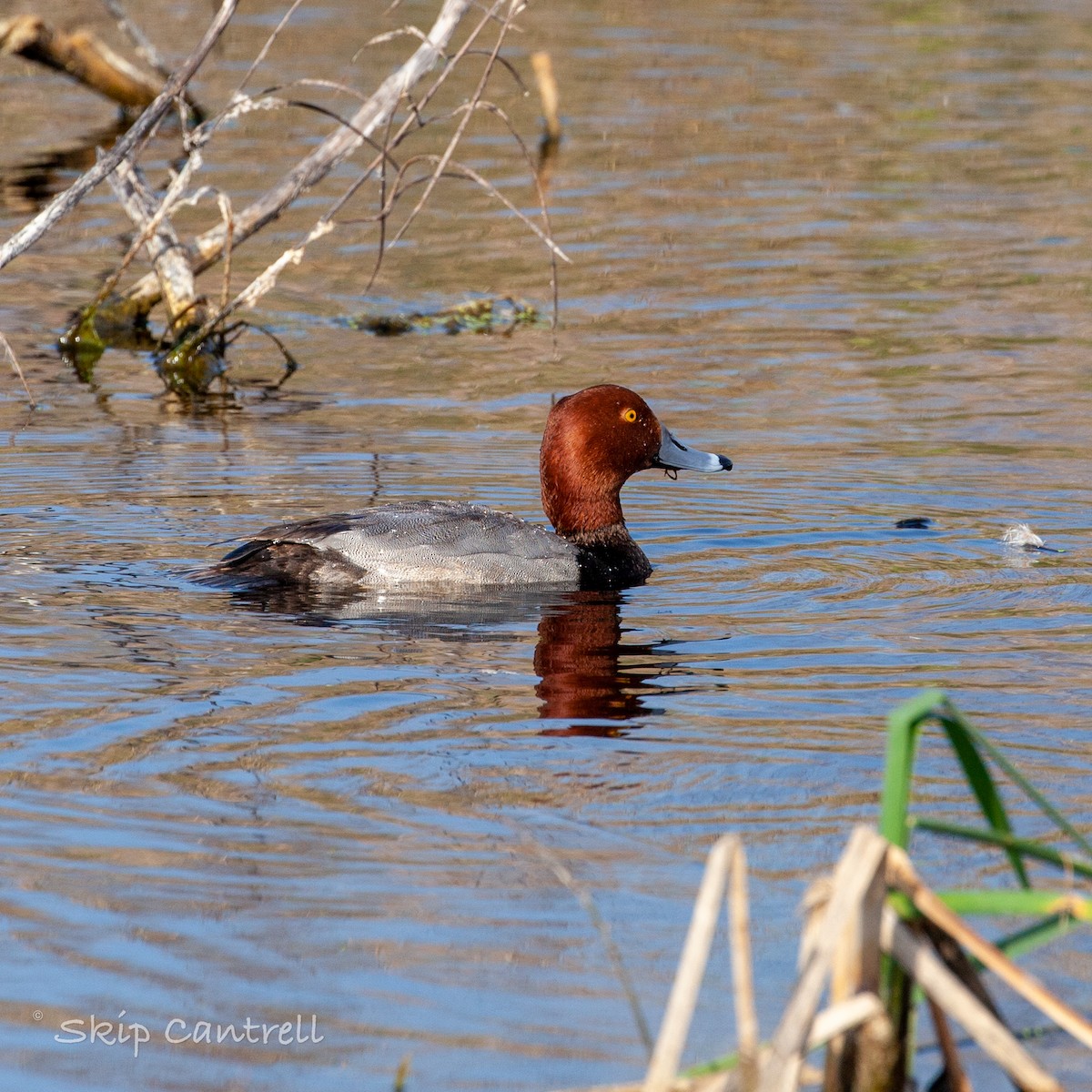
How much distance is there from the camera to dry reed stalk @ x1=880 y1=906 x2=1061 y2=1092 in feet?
9.77

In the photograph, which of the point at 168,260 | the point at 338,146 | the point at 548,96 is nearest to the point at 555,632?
the point at 338,146

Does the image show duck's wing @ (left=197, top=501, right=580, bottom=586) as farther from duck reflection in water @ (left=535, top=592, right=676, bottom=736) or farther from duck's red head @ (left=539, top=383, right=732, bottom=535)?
duck's red head @ (left=539, top=383, right=732, bottom=535)

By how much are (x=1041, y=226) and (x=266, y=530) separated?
10174 mm

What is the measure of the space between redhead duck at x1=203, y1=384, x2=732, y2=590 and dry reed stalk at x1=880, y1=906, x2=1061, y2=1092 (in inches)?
199

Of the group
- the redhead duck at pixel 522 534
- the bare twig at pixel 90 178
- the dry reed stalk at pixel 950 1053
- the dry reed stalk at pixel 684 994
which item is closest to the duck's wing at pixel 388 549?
the redhead duck at pixel 522 534

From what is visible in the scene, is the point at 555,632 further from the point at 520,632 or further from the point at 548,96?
the point at 548,96

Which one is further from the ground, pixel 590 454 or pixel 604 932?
pixel 604 932

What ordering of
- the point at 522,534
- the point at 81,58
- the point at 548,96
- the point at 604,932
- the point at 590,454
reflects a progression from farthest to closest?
the point at 548,96
the point at 81,58
the point at 590,454
the point at 522,534
the point at 604,932

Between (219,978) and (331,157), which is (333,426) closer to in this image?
(331,157)

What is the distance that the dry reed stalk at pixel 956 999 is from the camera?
117 inches

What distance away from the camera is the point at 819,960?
2924 millimetres

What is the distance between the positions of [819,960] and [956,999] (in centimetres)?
25

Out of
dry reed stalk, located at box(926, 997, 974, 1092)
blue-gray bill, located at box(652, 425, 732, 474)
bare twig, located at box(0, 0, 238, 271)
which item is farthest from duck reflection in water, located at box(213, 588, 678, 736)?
dry reed stalk, located at box(926, 997, 974, 1092)

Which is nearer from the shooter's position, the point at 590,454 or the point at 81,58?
the point at 590,454
